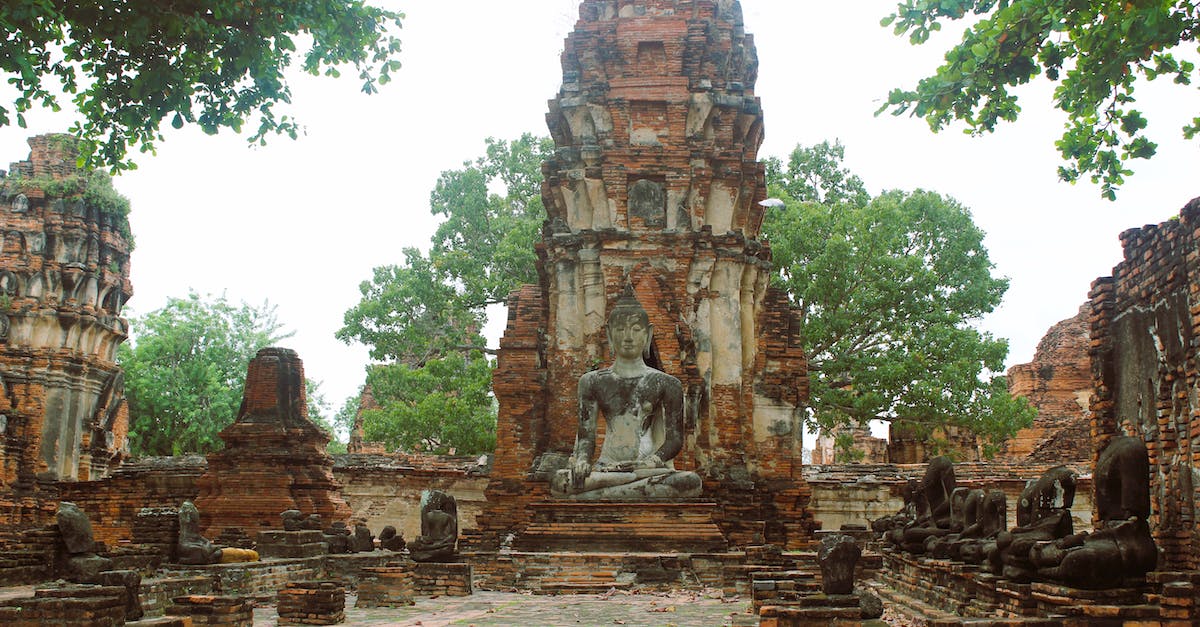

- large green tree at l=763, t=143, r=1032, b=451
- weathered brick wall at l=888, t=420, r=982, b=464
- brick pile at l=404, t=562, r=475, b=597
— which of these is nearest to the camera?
brick pile at l=404, t=562, r=475, b=597

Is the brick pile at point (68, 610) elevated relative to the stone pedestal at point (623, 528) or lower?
lower

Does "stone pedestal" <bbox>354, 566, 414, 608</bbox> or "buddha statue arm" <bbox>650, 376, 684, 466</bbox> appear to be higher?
"buddha statue arm" <bbox>650, 376, 684, 466</bbox>

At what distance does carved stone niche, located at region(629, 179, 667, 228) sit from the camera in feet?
58.5

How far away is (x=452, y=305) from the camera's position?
29859mm

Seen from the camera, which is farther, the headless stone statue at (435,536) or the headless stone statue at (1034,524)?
the headless stone statue at (435,536)

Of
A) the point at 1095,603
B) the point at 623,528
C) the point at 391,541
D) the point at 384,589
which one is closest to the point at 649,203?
the point at 391,541

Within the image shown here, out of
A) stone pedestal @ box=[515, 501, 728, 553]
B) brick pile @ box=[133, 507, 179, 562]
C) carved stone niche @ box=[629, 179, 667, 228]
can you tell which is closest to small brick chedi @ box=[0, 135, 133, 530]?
carved stone niche @ box=[629, 179, 667, 228]

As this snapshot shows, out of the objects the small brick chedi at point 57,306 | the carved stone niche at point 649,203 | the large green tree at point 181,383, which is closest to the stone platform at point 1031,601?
the carved stone niche at point 649,203

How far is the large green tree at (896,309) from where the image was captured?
26.0 m

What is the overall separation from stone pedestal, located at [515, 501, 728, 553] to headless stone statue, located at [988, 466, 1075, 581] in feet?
12.8

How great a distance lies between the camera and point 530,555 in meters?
10.9

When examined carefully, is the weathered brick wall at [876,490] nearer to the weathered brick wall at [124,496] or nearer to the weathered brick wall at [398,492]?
the weathered brick wall at [398,492]

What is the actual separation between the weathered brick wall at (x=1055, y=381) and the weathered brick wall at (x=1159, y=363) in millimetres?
18468

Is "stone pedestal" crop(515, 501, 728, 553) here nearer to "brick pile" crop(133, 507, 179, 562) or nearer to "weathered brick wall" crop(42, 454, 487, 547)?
"brick pile" crop(133, 507, 179, 562)
